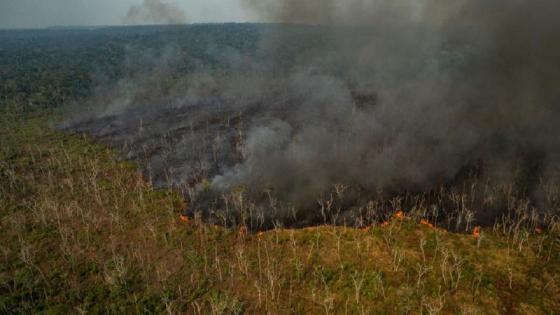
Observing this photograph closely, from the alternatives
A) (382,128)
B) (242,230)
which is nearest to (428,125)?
(382,128)

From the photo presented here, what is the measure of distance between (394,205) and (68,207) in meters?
20.1

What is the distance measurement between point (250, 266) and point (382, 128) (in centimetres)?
2034

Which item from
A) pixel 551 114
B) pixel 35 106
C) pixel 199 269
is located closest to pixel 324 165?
pixel 199 269

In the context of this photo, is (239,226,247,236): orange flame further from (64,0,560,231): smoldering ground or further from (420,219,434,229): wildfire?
(420,219,434,229): wildfire

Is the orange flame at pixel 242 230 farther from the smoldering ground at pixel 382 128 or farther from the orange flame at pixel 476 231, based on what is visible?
the orange flame at pixel 476 231

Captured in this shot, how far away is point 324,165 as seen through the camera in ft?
94.2

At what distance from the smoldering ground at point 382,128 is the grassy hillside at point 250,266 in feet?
9.80

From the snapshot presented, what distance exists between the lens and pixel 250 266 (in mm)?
19141

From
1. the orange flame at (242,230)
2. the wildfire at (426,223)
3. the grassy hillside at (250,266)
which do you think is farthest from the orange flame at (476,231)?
the orange flame at (242,230)

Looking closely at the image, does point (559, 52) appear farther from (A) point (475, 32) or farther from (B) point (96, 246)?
(B) point (96, 246)

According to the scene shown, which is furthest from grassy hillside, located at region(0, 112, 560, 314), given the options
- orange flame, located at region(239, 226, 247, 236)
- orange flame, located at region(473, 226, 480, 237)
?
orange flame, located at region(473, 226, 480, 237)

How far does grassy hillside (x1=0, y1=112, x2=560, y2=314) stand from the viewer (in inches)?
657

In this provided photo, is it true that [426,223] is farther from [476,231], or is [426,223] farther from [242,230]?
[242,230]

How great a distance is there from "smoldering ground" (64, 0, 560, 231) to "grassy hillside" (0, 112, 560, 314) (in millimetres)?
2987
